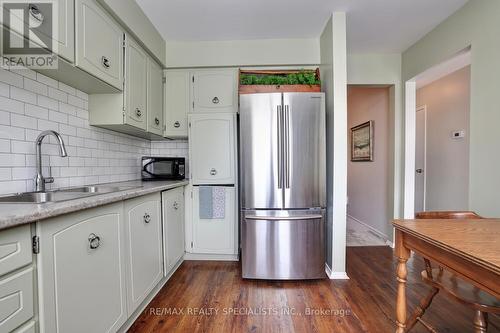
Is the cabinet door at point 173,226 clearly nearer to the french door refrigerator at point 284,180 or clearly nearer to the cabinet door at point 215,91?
the french door refrigerator at point 284,180

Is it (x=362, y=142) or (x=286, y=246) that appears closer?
(x=286, y=246)

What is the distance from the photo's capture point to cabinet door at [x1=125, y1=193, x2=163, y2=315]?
4.86 feet

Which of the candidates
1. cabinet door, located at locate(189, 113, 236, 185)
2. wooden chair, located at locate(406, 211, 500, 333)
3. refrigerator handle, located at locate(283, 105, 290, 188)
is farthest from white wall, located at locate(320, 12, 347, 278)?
cabinet door, located at locate(189, 113, 236, 185)

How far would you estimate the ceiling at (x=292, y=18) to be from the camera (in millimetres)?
2027

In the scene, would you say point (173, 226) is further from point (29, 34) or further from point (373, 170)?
point (373, 170)

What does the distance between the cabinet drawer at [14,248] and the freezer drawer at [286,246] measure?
152cm

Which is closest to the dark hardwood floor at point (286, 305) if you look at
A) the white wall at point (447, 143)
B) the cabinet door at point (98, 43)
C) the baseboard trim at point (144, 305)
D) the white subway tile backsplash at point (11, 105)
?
the baseboard trim at point (144, 305)

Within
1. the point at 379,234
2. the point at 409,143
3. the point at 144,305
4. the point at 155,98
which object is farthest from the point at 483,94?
the point at 144,305

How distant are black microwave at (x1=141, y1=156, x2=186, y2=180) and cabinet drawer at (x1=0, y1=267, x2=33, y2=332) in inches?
69.3

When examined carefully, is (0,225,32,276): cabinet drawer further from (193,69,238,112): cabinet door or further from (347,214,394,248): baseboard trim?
(347,214,394,248): baseboard trim

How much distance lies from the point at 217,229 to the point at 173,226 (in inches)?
20.1

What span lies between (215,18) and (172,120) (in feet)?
3.80

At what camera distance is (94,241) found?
116cm

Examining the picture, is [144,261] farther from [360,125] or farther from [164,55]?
[360,125]
